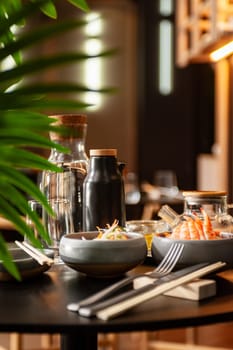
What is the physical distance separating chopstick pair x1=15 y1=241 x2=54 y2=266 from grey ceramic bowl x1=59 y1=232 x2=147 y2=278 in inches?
1.5

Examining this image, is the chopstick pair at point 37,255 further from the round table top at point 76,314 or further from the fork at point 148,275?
the fork at point 148,275

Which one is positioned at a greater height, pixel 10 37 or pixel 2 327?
pixel 10 37

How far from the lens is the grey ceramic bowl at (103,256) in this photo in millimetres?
1298

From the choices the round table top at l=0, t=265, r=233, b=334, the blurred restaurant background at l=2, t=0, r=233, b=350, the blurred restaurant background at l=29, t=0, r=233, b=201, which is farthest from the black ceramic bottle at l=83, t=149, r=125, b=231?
the blurred restaurant background at l=29, t=0, r=233, b=201

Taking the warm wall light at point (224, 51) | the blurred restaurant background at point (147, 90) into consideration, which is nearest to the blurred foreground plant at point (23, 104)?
the warm wall light at point (224, 51)

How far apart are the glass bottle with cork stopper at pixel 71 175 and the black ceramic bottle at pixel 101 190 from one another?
0.22 ft

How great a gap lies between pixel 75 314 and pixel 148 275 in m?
0.22

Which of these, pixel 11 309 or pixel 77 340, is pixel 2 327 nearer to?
pixel 11 309

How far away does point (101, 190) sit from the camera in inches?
62.0

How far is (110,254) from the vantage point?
1299 millimetres

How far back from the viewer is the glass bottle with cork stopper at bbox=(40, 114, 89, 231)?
65.5 inches

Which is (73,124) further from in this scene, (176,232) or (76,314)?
(76,314)

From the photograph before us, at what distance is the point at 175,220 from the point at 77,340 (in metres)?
0.46

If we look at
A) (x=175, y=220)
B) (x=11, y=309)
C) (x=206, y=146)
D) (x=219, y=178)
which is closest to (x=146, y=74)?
(x=206, y=146)
